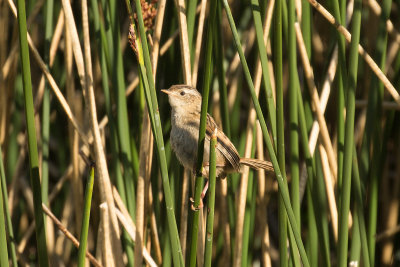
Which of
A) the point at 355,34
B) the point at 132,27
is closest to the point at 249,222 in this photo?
the point at 355,34

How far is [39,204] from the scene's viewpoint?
86.3 inches

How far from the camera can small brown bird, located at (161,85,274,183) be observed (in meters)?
2.68

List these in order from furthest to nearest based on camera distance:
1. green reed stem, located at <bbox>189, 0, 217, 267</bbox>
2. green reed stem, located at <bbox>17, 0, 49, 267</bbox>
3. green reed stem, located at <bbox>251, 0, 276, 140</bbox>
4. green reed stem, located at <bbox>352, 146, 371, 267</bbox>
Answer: green reed stem, located at <bbox>352, 146, 371, 267</bbox> < green reed stem, located at <bbox>251, 0, 276, 140</bbox> < green reed stem, located at <bbox>17, 0, 49, 267</bbox> < green reed stem, located at <bbox>189, 0, 217, 267</bbox>

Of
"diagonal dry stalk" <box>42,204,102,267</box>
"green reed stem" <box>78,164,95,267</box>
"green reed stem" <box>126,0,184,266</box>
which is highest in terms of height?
"green reed stem" <box>126,0,184,266</box>

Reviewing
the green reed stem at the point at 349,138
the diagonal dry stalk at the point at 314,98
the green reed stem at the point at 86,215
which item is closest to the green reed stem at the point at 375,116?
the diagonal dry stalk at the point at 314,98

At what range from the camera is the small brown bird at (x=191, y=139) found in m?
2.68

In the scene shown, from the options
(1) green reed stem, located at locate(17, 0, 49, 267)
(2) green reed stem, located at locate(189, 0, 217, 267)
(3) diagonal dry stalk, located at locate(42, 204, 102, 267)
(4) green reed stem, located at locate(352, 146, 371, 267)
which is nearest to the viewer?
(2) green reed stem, located at locate(189, 0, 217, 267)

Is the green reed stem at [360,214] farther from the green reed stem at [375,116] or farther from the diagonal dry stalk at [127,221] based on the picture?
the diagonal dry stalk at [127,221]

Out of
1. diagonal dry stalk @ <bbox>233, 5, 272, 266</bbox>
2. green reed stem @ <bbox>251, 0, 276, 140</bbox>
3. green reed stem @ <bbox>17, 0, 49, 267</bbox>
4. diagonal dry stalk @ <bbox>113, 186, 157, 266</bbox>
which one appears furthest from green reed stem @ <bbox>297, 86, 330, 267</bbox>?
green reed stem @ <bbox>17, 0, 49, 267</bbox>

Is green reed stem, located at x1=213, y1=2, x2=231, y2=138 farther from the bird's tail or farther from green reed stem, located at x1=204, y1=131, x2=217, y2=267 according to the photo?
green reed stem, located at x1=204, y1=131, x2=217, y2=267

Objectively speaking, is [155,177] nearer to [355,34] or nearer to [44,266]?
[44,266]

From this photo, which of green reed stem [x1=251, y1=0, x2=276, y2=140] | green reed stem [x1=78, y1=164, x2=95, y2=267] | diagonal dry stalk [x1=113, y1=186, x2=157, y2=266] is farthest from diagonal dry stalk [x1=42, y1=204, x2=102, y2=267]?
green reed stem [x1=251, y1=0, x2=276, y2=140]

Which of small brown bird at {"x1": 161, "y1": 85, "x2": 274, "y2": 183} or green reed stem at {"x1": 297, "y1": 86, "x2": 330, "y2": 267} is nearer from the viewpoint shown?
green reed stem at {"x1": 297, "y1": 86, "x2": 330, "y2": 267}

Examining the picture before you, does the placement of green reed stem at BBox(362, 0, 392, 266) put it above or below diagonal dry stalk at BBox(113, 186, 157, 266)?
above
